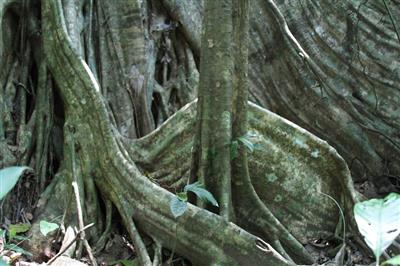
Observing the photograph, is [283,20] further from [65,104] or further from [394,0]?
[65,104]

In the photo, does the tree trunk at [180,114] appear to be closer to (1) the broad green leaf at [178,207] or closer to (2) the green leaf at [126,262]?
(2) the green leaf at [126,262]

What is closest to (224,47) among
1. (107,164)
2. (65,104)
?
(107,164)

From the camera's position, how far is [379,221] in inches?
67.2

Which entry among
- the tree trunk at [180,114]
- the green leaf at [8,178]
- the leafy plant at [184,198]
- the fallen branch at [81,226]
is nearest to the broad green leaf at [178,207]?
the leafy plant at [184,198]

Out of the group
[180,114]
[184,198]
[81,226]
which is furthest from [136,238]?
[180,114]

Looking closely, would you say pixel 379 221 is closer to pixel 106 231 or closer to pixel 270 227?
pixel 270 227

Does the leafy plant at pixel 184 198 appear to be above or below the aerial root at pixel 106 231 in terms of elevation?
above

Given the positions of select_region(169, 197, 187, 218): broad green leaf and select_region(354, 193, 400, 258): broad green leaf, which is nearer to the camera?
select_region(354, 193, 400, 258): broad green leaf

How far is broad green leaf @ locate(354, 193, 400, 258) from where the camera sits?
1.63 metres

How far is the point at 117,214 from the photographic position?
4035 millimetres

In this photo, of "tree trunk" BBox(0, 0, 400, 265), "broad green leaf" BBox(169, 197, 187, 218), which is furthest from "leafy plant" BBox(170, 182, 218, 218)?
"tree trunk" BBox(0, 0, 400, 265)

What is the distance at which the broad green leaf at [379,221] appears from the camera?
5.33 ft

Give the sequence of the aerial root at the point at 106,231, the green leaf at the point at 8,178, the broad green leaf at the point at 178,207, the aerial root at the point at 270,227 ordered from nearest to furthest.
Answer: the green leaf at the point at 8,178, the broad green leaf at the point at 178,207, the aerial root at the point at 270,227, the aerial root at the point at 106,231

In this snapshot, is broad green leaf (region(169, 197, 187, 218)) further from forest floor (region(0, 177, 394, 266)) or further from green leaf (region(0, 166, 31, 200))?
green leaf (region(0, 166, 31, 200))
